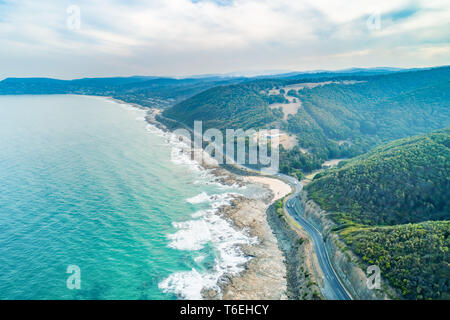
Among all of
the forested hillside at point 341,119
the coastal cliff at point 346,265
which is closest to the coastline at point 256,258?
the coastal cliff at point 346,265

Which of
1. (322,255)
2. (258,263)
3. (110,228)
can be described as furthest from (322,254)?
(110,228)

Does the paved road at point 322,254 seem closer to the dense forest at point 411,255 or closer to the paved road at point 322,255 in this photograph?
the paved road at point 322,255

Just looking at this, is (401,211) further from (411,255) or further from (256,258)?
(256,258)

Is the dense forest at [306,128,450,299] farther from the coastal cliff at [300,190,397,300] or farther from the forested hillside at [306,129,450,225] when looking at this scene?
the coastal cliff at [300,190,397,300]

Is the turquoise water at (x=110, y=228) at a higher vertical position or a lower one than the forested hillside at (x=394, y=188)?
lower
